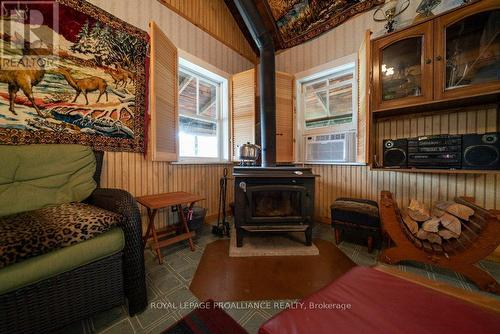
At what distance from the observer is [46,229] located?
89cm

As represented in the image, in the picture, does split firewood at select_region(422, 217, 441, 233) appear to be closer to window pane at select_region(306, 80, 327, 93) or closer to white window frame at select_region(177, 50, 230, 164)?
window pane at select_region(306, 80, 327, 93)

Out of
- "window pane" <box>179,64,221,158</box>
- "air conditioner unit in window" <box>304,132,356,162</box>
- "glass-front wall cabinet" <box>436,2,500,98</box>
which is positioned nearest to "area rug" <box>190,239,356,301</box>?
"air conditioner unit in window" <box>304,132,356,162</box>

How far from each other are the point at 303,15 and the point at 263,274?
334 cm

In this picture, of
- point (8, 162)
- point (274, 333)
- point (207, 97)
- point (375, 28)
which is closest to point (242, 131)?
point (207, 97)

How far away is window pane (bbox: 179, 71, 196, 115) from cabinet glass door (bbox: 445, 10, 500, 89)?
275 cm

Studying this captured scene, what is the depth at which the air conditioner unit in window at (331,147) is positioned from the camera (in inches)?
99.8

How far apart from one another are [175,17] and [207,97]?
3.36 ft

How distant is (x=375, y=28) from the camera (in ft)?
7.47

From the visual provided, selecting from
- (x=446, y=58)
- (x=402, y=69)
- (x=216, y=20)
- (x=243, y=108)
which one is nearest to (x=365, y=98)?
(x=402, y=69)

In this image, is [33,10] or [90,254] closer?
[90,254]

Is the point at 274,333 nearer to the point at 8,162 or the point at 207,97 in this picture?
the point at 8,162

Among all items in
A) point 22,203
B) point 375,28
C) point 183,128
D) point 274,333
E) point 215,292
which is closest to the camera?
point 274,333

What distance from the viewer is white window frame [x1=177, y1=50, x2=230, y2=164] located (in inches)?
103

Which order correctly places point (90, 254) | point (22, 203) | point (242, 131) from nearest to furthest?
point (90, 254) < point (22, 203) < point (242, 131)
